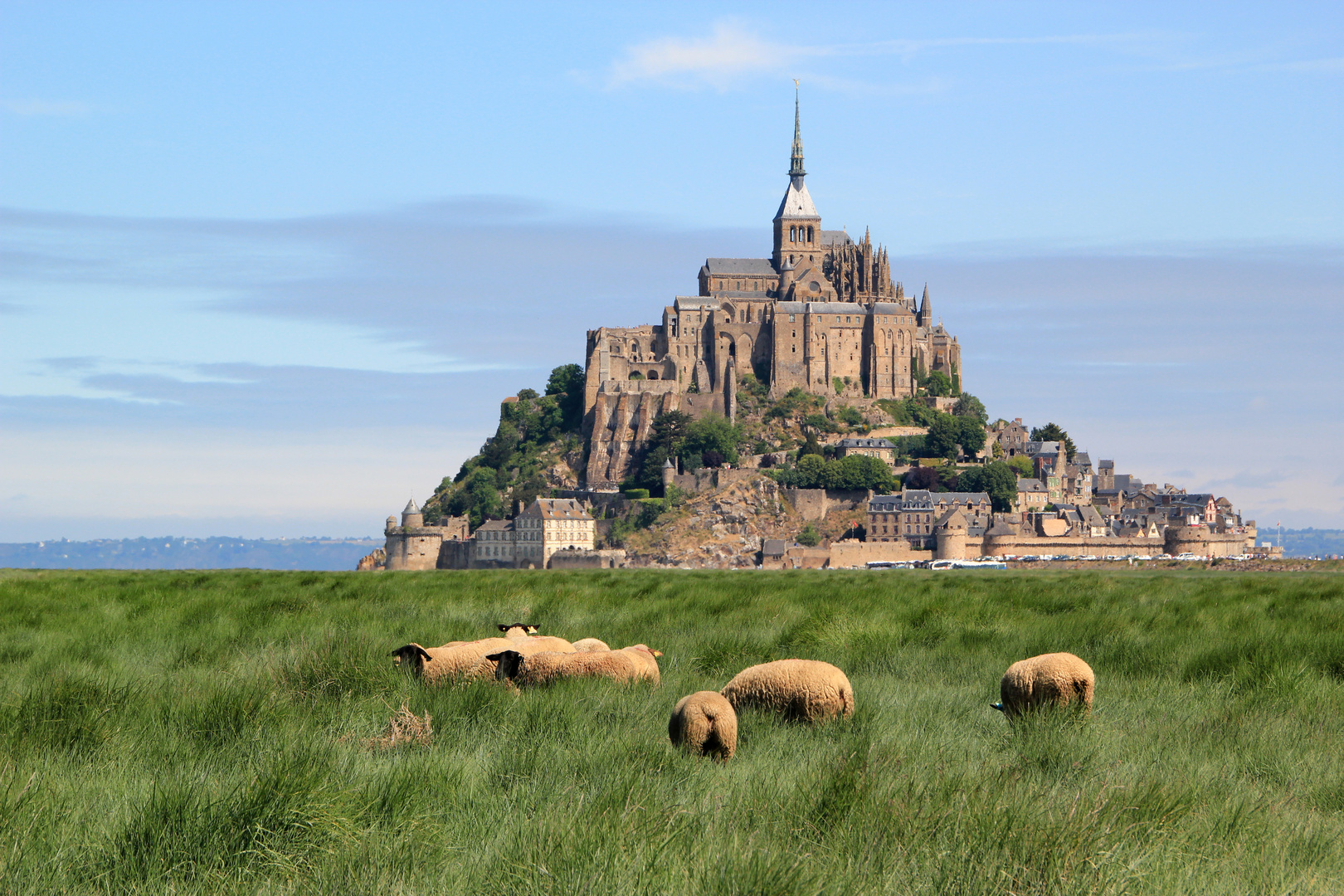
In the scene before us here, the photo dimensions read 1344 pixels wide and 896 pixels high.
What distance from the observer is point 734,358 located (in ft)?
399

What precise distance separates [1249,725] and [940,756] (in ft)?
7.64

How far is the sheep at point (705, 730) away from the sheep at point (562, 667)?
66.9 inches

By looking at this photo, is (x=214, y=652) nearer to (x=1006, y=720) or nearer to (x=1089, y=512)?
(x=1006, y=720)

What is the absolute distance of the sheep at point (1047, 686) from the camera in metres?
8.05

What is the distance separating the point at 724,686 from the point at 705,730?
62.2 inches

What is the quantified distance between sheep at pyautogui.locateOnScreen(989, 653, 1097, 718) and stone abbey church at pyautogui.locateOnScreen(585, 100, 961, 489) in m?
108

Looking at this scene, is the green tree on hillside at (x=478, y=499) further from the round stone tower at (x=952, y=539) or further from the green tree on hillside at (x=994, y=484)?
the green tree on hillside at (x=994, y=484)

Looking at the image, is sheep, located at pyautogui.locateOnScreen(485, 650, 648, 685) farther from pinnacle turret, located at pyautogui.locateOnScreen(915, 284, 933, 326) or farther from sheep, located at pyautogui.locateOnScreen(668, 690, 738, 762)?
pinnacle turret, located at pyautogui.locateOnScreen(915, 284, 933, 326)

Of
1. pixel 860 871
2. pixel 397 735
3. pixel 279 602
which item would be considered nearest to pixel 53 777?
pixel 397 735

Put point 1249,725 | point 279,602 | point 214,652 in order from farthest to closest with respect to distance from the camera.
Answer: point 279,602 → point 214,652 → point 1249,725

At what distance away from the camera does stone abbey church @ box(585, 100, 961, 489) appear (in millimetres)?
117625

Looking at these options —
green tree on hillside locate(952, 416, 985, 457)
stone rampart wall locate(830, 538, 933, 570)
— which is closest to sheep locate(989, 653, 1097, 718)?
stone rampart wall locate(830, 538, 933, 570)

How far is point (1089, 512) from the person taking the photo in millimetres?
108438

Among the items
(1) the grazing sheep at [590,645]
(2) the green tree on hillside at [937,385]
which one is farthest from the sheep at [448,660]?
(2) the green tree on hillside at [937,385]
